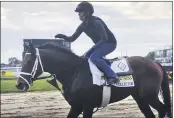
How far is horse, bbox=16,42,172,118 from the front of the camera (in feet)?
19.9

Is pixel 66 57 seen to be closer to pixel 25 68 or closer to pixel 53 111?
pixel 25 68

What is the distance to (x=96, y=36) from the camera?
6.29 metres

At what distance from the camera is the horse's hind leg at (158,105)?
6809mm

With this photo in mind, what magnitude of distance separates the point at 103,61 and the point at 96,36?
1.55 ft

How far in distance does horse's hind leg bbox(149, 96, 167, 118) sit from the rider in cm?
87

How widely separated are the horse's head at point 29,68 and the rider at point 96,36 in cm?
51

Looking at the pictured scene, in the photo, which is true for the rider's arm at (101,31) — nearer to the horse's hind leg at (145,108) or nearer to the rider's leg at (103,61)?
the rider's leg at (103,61)

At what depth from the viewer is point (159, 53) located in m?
31.5

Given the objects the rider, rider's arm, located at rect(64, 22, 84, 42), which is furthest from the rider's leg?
rider's arm, located at rect(64, 22, 84, 42)

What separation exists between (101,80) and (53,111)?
5.51 metres

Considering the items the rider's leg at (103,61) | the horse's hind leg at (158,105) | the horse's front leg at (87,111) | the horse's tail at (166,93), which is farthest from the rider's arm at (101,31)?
the horse's tail at (166,93)

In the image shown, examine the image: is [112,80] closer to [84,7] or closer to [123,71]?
[123,71]

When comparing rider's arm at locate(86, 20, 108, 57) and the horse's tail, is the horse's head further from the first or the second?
the horse's tail

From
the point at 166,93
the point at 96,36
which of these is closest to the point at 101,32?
the point at 96,36
